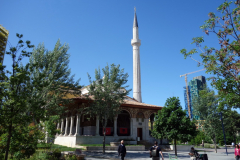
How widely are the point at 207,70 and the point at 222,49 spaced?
151 cm

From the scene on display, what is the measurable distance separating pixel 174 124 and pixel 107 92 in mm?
7391

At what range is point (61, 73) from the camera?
863 inches

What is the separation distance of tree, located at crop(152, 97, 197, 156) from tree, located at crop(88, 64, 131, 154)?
15.8 ft

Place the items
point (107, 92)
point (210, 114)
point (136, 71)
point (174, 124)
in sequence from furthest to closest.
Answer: point (136, 71) → point (210, 114) → point (107, 92) → point (174, 124)

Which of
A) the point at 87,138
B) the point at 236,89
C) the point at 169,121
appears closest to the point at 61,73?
the point at 87,138

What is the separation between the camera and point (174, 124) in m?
16.2

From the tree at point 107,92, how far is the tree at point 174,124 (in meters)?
4.83

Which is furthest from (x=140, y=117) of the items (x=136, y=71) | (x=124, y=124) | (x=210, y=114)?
(x=136, y=71)

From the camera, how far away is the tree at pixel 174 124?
15.9 meters

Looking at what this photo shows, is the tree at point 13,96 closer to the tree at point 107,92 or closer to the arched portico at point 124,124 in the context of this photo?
the tree at point 107,92

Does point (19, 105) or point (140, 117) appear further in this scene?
point (140, 117)

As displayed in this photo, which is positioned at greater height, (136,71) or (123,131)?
(136,71)

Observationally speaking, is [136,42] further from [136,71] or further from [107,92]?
[107,92]

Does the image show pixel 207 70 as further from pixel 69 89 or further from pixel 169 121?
pixel 69 89
